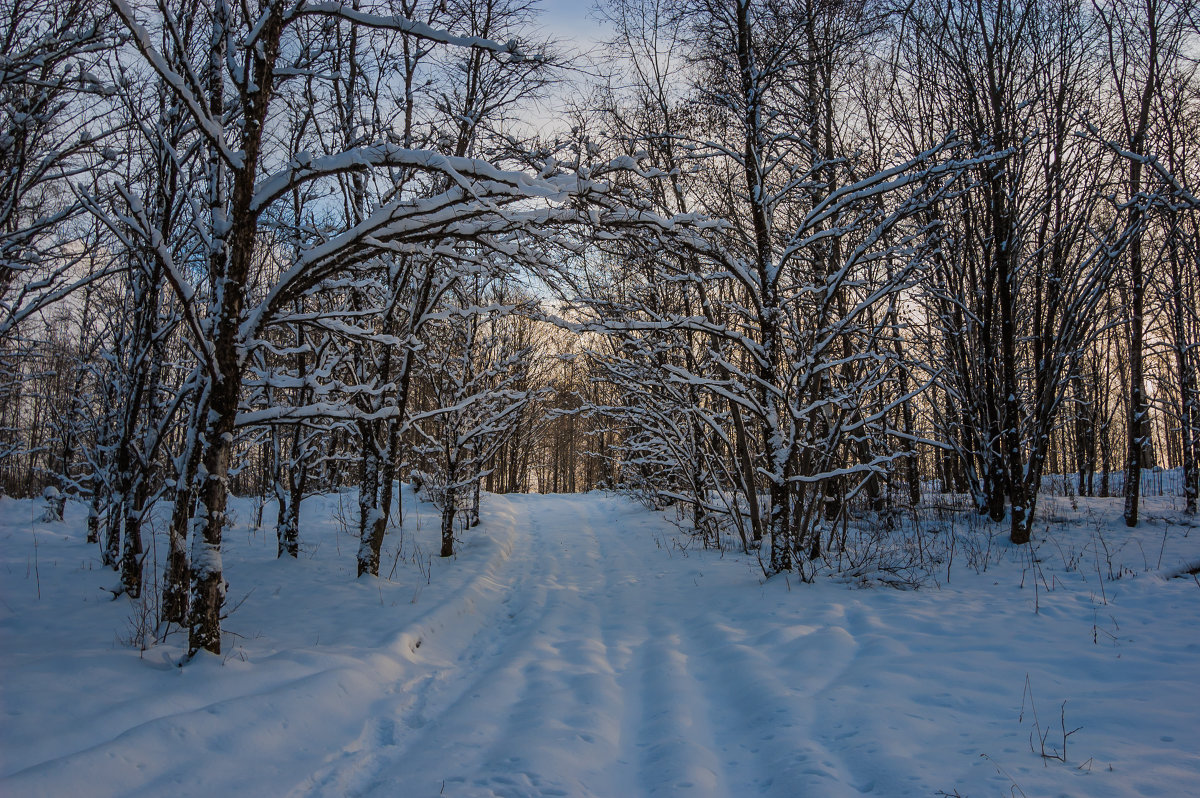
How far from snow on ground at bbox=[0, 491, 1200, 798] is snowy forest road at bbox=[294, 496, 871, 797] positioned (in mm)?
21

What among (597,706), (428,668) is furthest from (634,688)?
(428,668)

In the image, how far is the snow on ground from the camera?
2711 mm

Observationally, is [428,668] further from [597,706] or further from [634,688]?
[634,688]

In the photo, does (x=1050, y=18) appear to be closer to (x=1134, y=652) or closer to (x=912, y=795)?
(x=1134, y=652)

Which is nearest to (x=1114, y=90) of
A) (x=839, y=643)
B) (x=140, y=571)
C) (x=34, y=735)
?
(x=839, y=643)

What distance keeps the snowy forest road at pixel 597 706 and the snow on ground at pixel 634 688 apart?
0.07ft

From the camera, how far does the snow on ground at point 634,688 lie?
2711mm

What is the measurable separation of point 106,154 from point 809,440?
7541mm

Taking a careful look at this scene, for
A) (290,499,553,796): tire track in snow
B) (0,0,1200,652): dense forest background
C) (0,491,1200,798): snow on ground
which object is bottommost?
(290,499,553,796): tire track in snow

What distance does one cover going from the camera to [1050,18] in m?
8.55

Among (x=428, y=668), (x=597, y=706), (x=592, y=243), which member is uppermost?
(x=592, y=243)

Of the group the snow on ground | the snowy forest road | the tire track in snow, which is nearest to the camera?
the snow on ground

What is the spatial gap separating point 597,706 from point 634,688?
462 mm

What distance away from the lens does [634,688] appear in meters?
4.12
